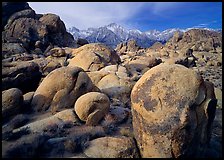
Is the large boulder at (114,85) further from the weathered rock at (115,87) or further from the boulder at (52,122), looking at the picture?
the boulder at (52,122)

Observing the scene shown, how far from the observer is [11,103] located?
11.3 metres

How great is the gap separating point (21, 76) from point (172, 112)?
1098 centimetres

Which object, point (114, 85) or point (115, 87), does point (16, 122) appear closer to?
point (115, 87)

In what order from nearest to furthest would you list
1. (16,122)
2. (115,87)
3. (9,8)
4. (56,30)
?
(16,122) → (115,87) → (56,30) → (9,8)

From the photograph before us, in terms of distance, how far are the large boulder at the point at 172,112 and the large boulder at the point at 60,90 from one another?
4562 mm

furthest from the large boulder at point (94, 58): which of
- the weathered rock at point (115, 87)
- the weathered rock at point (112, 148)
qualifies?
the weathered rock at point (112, 148)

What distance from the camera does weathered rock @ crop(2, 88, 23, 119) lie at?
11125 millimetres

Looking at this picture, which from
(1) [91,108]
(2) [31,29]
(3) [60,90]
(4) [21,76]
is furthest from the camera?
(2) [31,29]

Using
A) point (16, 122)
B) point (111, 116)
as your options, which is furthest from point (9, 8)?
point (111, 116)

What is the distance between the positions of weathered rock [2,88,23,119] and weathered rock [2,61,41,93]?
129 inches

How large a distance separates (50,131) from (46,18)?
36.0 meters

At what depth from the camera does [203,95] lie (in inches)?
324

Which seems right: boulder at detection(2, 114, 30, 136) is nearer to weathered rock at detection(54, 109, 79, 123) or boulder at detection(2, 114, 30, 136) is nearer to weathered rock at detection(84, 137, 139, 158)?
weathered rock at detection(54, 109, 79, 123)

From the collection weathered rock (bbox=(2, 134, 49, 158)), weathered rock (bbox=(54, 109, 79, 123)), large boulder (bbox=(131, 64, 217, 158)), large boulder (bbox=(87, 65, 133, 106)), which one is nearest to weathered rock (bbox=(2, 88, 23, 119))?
weathered rock (bbox=(54, 109, 79, 123))
